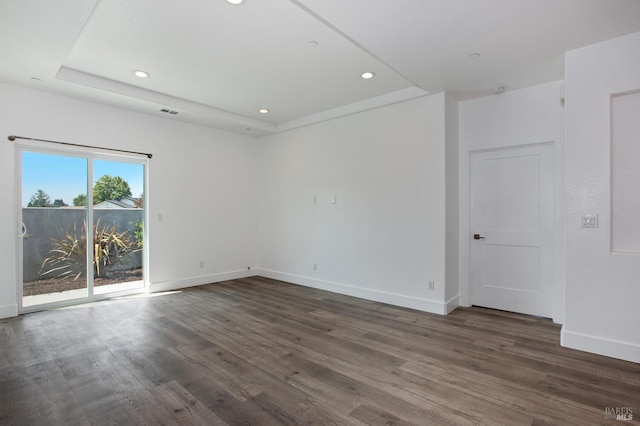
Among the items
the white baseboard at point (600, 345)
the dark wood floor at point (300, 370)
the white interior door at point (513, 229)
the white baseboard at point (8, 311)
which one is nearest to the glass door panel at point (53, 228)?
the white baseboard at point (8, 311)

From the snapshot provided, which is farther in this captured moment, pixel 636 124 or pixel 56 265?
pixel 56 265

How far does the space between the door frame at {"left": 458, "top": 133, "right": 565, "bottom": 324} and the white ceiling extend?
67cm

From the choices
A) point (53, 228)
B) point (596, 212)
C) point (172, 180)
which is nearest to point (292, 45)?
point (596, 212)

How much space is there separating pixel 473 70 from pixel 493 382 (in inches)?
120

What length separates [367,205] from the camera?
4867mm

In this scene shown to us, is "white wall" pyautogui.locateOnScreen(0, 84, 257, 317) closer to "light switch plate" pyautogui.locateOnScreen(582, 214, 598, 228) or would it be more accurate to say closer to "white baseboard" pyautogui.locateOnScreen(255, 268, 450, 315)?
"white baseboard" pyautogui.locateOnScreen(255, 268, 450, 315)

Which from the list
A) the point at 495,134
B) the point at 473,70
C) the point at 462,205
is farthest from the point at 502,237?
the point at 473,70

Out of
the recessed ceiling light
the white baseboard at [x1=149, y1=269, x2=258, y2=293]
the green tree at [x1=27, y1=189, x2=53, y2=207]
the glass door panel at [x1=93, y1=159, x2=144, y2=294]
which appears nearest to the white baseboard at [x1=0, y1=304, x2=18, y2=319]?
the glass door panel at [x1=93, y1=159, x2=144, y2=294]

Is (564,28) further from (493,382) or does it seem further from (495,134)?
(493,382)

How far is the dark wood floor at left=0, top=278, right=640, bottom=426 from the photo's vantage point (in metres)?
2.10

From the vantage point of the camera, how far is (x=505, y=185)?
165 inches

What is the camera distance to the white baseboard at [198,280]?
17.4 feet

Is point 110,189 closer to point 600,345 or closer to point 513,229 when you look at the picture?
point 513,229

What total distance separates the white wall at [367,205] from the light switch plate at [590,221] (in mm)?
1404
